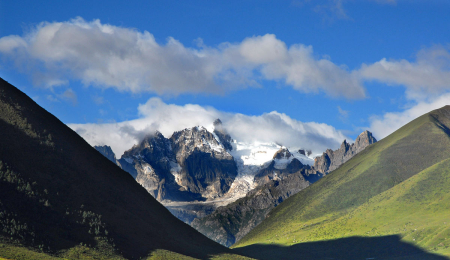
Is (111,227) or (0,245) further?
(111,227)

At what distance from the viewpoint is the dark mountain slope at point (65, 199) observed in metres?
108

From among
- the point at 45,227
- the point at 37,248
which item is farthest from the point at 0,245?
the point at 45,227

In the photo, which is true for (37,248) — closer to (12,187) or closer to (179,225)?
(12,187)

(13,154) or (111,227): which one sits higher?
(13,154)

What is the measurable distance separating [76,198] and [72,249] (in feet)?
69.5

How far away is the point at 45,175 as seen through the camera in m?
124

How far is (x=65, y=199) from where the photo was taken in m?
122

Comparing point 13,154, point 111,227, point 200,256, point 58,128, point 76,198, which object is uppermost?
point 58,128

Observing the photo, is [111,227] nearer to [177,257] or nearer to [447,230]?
[177,257]

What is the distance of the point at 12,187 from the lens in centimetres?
11231

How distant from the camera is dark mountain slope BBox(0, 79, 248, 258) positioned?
4249 inches

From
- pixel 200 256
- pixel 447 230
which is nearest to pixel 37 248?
pixel 200 256

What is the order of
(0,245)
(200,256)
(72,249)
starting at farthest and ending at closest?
(200,256), (72,249), (0,245)

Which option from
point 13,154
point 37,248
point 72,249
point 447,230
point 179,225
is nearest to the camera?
point 37,248
